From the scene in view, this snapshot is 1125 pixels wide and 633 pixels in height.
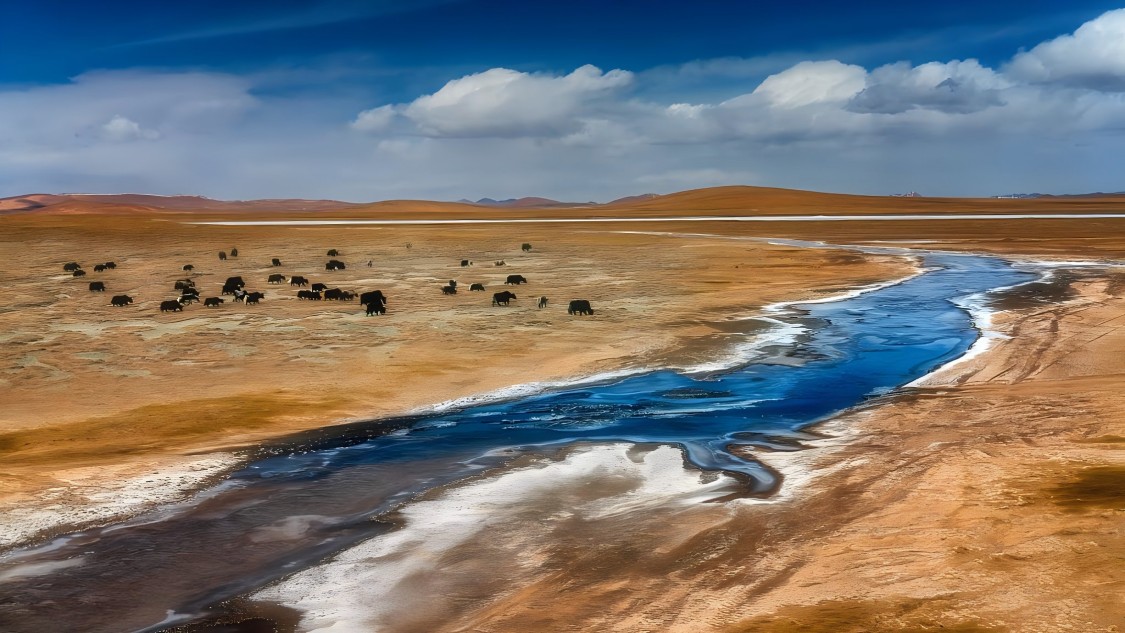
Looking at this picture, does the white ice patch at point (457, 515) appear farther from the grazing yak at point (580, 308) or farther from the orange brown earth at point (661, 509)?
the grazing yak at point (580, 308)

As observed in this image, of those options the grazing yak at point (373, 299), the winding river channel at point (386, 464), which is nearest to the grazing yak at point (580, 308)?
the grazing yak at point (373, 299)

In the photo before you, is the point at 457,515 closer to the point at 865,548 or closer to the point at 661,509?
the point at 661,509

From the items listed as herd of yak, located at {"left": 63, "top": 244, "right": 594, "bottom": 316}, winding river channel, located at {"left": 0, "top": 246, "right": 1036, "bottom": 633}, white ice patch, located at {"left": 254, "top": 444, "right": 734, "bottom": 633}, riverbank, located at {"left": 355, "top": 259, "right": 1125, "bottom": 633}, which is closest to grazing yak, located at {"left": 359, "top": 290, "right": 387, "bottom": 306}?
herd of yak, located at {"left": 63, "top": 244, "right": 594, "bottom": 316}

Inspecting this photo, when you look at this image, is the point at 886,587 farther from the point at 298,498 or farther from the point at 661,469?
the point at 298,498

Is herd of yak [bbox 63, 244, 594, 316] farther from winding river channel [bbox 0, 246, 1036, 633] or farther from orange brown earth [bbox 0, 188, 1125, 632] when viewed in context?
winding river channel [bbox 0, 246, 1036, 633]

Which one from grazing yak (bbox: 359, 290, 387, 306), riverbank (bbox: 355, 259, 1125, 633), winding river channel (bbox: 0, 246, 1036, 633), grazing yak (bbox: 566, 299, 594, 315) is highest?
grazing yak (bbox: 359, 290, 387, 306)

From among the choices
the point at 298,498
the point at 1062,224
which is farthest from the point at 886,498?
the point at 1062,224
